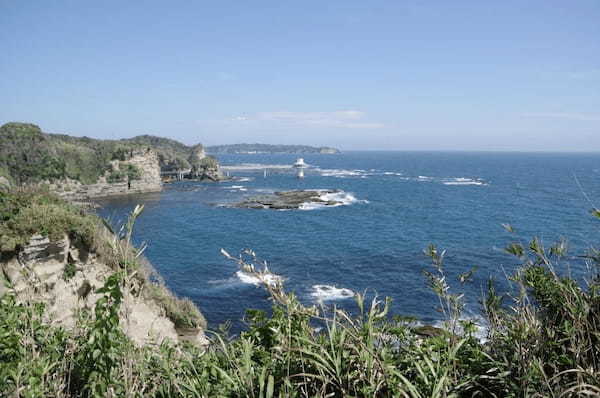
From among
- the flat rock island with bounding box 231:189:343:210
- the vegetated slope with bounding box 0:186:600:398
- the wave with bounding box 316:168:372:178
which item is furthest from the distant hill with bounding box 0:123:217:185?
the vegetated slope with bounding box 0:186:600:398

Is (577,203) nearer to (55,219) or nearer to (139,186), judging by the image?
(55,219)

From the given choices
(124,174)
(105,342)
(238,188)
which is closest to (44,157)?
(124,174)

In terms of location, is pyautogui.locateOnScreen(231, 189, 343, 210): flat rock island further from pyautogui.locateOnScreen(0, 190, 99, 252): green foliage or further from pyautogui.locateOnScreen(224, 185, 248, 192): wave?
pyautogui.locateOnScreen(0, 190, 99, 252): green foliage

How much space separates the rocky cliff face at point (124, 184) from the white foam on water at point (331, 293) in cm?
5462

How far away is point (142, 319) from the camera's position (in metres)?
14.6

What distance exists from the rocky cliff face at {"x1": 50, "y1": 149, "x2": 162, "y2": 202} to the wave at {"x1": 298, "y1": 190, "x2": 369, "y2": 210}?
3686 centimetres

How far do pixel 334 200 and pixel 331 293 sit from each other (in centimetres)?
4272

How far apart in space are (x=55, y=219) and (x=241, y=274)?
18900mm

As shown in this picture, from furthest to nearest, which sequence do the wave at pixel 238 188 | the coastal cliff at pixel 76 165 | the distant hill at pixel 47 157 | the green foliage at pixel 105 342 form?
the wave at pixel 238 188 < the coastal cliff at pixel 76 165 < the distant hill at pixel 47 157 < the green foliage at pixel 105 342

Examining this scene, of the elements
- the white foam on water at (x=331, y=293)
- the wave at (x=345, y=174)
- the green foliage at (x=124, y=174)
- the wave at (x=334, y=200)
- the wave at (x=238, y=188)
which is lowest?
the white foam on water at (x=331, y=293)

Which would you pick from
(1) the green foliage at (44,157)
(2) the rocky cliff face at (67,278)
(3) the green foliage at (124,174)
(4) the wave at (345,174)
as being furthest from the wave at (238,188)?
(2) the rocky cliff face at (67,278)

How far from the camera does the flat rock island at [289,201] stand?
204ft

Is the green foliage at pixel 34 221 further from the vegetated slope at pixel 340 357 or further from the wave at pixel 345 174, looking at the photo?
the wave at pixel 345 174

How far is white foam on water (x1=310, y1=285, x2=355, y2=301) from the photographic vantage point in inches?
993
